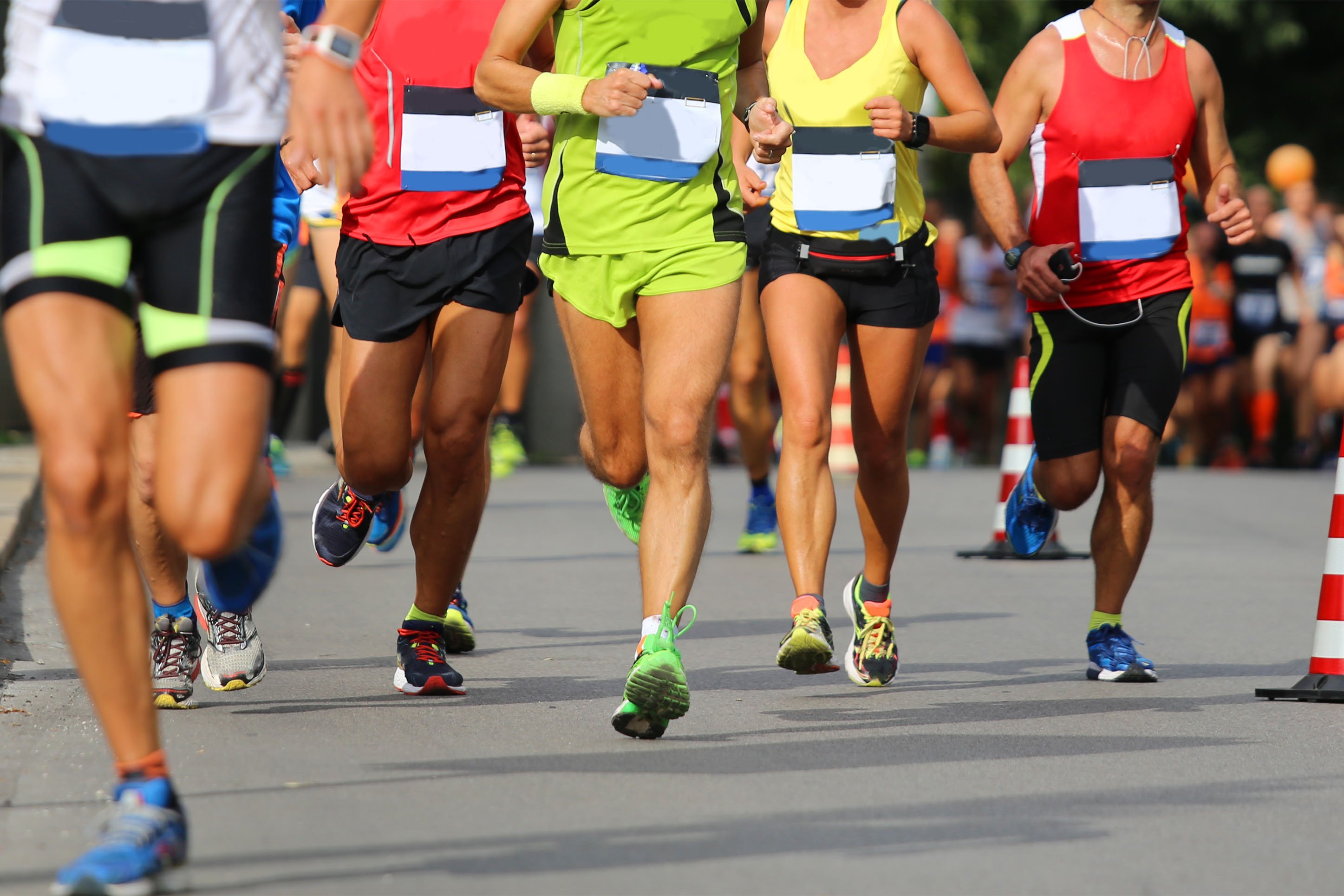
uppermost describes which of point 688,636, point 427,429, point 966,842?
point 427,429

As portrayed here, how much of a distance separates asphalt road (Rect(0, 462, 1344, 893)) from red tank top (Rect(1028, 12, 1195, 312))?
4.38 ft

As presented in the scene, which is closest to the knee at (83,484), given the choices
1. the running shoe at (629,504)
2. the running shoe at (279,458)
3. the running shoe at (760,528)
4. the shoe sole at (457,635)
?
the running shoe at (629,504)

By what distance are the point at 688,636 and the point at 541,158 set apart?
1940mm

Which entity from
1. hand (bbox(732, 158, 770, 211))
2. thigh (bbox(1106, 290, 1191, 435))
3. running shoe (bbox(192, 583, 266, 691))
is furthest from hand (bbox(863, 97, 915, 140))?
running shoe (bbox(192, 583, 266, 691))

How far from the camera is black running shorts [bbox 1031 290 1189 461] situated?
21.8 ft

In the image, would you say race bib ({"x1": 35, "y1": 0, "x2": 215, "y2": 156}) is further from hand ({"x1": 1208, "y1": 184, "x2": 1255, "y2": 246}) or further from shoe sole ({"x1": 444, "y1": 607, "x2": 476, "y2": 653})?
hand ({"x1": 1208, "y1": 184, "x2": 1255, "y2": 246})

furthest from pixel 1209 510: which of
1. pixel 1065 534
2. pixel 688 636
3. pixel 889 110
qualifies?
pixel 889 110

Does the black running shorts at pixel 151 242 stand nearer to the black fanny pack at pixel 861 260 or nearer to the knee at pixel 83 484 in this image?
the knee at pixel 83 484

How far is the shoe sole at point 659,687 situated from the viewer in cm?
493

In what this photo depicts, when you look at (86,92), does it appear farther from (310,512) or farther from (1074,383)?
(310,512)

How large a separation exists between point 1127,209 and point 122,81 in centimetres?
383

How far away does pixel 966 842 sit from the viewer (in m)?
4.16

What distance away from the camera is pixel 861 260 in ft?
20.8

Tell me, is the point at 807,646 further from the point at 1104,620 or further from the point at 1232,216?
the point at 1232,216
